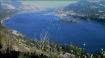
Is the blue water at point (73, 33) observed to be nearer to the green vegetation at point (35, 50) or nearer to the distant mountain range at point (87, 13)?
the green vegetation at point (35, 50)

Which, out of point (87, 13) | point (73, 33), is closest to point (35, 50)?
point (73, 33)

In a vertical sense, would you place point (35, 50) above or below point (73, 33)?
above

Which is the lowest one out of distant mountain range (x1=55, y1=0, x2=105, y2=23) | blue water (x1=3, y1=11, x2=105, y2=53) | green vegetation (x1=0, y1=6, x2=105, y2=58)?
distant mountain range (x1=55, y1=0, x2=105, y2=23)

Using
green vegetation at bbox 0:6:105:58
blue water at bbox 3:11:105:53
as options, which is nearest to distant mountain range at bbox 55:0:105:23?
blue water at bbox 3:11:105:53

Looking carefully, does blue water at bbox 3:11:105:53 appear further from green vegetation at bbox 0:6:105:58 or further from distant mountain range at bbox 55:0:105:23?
distant mountain range at bbox 55:0:105:23

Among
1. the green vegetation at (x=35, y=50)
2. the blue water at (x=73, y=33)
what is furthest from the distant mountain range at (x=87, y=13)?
the green vegetation at (x=35, y=50)

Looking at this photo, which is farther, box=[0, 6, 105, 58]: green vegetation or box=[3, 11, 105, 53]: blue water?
box=[3, 11, 105, 53]: blue water

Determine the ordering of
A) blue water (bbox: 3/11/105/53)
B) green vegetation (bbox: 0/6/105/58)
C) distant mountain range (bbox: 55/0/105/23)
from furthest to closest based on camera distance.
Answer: distant mountain range (bbox: 55/0/105/23)
blue water (bbox: 3/11/105/53)
green vegetation (bbox: 0/6/105/58)

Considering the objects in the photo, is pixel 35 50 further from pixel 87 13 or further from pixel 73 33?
pixel 87 13

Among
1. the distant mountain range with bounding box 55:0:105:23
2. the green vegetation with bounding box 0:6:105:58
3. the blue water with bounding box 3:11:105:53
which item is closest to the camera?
the green vegetation with bounding box 0:6:105:58

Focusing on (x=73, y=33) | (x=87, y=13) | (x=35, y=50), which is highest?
(x=35, y=50)

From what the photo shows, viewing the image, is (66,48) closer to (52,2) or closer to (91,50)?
(91,50)

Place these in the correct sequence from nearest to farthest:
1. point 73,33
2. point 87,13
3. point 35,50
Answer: point 35,50 < point 73,33 < point 87,13
